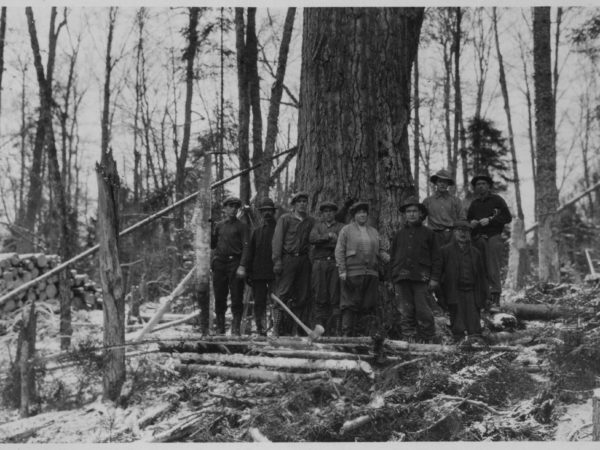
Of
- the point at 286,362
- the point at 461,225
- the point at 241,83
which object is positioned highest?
the point at 241,83

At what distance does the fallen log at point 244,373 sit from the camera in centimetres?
527

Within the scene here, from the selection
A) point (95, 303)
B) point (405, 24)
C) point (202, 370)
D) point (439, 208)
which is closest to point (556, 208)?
point (439, 208)

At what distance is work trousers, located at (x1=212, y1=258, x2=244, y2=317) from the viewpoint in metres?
8.27

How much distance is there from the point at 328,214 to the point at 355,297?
3.62 ft

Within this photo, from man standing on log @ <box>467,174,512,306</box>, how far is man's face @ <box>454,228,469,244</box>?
2.20ft

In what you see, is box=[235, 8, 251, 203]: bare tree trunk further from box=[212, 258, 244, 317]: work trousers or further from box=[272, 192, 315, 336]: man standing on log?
box=[272, 192, 315, 336]: man standing on log

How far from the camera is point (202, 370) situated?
19.5 ft

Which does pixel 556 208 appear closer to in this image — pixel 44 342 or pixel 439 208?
pixel 439 208

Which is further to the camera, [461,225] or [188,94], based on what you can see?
[188,94]

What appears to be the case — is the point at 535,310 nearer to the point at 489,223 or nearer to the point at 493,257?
the point at 493,257

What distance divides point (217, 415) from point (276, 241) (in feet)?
10.4

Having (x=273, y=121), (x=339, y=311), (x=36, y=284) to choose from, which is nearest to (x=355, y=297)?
(x=339, y=311)

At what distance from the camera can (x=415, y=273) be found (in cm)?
680

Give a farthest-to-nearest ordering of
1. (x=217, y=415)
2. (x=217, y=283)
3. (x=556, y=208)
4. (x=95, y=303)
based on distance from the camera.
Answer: (x=95, y=303) < (x=556, y=208) < (x=217, y=283) < (x=217, y=415)
